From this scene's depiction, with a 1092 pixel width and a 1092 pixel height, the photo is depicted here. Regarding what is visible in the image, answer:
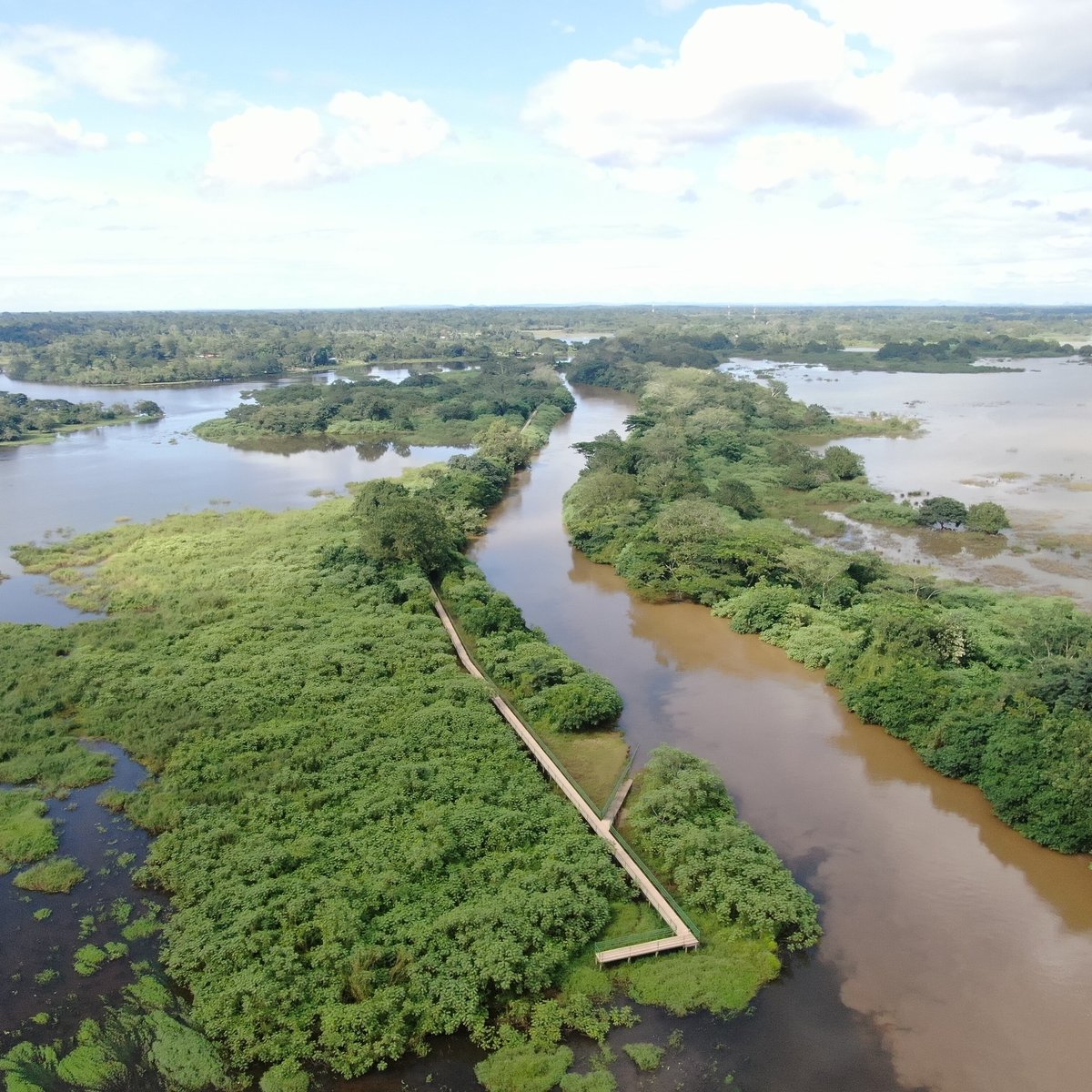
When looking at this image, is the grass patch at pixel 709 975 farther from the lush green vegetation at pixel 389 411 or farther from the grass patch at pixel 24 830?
the lush green vegetation at pixel 389 411

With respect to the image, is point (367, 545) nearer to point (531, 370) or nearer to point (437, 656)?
point (437, 656)

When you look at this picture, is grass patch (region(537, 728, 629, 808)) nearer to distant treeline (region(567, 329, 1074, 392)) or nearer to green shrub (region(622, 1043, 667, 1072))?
green shrub (region(622, 1043, 667, 1072))

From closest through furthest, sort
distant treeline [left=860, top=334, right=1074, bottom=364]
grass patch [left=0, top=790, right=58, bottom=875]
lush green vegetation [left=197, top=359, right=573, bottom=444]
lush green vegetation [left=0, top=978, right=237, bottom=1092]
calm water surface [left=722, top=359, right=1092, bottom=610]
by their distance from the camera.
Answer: lush green vegetation [left=0, top=978, right=237, bottom=1092], grass patch [left=0, top=790, right=58, bottom=875], calm water surface [left=722, top=359, right=1092, bottom=610], lush green vegetation [left=197, top=359, right=573, bottom=444], distant treeline [left=860, top=334, right=1074, bottom=364]

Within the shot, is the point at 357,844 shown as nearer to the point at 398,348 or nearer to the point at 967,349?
the point at 398,348

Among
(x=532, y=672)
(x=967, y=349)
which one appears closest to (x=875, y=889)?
(x=532, y=672)

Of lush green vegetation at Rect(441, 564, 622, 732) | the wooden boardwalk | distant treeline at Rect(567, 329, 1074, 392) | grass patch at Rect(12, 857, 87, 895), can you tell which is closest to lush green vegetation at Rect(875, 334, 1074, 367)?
distant treeline at Rect(567, 329, 1074, 392)

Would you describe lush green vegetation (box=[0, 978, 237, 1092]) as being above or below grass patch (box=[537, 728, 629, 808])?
below
